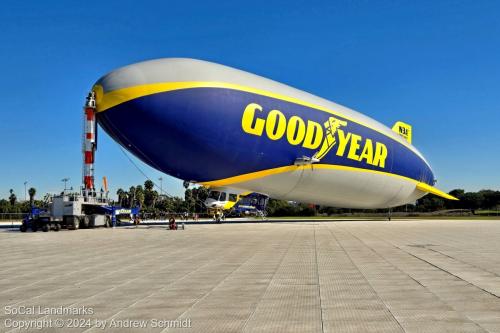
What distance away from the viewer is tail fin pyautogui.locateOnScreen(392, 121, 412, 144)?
66125 millimetres

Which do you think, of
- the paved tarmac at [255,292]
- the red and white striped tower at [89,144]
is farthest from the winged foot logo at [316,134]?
the paved tarmac at [255,292]

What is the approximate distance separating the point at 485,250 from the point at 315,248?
24.2ft

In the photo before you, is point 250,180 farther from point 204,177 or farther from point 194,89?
point 194,89

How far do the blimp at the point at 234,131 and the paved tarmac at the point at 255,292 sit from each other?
16.7 m

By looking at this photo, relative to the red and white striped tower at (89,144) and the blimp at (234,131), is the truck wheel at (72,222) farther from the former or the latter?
the blimp at (234,131)

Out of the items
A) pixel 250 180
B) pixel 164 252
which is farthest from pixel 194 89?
pixel 164 252

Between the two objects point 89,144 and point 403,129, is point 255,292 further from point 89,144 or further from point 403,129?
point 403,129

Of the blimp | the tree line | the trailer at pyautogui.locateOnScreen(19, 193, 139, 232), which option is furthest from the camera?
the tree line

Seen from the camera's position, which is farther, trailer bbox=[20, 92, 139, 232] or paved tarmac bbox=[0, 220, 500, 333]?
trailer bbox=[20, 92, 139, 232]

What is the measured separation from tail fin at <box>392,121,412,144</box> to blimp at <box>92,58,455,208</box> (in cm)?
1775

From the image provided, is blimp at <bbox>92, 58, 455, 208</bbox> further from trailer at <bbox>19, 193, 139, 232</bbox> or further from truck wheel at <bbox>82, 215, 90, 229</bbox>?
truck wheel at <bbox>82, 215, 90, 229</bbox>

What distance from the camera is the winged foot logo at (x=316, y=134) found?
121 feet

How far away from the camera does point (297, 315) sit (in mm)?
8211

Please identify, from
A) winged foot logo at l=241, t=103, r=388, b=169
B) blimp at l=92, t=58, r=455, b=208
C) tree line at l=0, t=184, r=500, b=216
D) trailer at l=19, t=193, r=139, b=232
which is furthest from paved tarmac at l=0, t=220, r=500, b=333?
tree line at l=0, t=184, r=500, b=216
